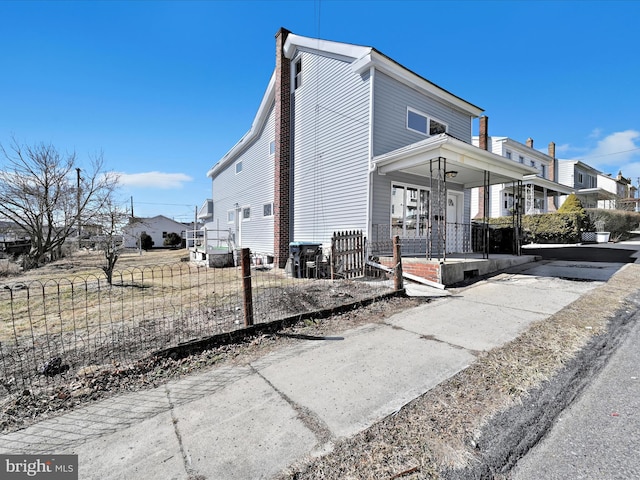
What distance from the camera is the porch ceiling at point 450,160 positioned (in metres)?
7.40

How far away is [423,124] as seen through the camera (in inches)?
425

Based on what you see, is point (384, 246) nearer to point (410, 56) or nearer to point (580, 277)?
point (580, 277)

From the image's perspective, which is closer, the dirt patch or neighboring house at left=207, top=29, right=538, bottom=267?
the dirt patch

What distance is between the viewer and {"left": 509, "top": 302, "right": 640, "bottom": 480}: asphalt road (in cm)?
178

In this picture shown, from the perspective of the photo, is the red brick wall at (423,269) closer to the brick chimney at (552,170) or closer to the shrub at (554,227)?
the shrub at (554,227)

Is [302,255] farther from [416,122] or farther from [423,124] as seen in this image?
[423,124]

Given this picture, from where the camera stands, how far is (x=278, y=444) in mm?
2088

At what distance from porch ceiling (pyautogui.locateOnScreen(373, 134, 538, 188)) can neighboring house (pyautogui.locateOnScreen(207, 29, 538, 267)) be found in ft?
0.10

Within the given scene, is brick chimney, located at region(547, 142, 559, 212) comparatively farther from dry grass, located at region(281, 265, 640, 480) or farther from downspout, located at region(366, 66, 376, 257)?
dry grass, located at region(281, 265, 640, 480)

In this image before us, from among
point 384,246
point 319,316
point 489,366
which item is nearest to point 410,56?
point 384,246

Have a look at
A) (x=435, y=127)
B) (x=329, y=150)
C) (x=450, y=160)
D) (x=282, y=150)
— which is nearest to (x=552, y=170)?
(x=435, y=127)

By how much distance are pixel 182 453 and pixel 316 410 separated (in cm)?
102

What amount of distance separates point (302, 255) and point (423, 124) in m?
6.58

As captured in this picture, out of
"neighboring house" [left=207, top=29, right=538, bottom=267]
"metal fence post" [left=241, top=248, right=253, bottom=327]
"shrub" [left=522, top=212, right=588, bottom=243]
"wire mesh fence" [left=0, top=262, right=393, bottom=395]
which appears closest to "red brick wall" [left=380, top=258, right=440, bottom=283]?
"neighboring house" [left=207, top=29, right=538, bottom=267]
